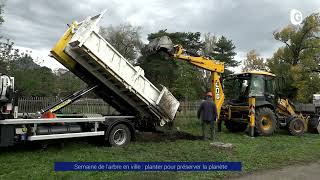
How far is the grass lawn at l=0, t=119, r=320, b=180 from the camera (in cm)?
753

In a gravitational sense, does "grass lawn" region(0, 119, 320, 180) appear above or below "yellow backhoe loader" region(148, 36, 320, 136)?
below

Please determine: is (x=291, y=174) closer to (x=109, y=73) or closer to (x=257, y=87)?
(x=109, y=73)

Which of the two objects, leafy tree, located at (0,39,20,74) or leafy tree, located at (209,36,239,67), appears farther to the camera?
leafy tree, located at (209,36,239,67)

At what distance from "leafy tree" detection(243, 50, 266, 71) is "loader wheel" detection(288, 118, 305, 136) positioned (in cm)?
4009

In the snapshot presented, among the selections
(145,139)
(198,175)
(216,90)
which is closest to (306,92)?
(216,90)

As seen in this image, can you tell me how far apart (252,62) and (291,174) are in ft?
173

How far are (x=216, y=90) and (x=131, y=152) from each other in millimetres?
5781

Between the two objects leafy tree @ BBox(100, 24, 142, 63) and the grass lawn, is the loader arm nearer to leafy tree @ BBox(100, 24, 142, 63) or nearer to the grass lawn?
the grass lawn

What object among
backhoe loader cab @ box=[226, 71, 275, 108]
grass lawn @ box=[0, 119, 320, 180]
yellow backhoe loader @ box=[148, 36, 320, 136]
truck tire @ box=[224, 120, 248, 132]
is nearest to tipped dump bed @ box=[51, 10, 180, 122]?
grass lawn @ box=[0, 119, 320, 180]

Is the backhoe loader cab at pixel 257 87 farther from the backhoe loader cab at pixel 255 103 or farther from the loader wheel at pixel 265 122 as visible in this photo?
the loader wheel at pixel 265 122

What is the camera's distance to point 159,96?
1172 cm

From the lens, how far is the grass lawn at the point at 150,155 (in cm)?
753

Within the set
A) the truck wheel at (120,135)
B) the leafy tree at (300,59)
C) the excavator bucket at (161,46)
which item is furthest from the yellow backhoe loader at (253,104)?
the leafy tree at (300,59)

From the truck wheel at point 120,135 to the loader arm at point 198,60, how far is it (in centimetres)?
317
